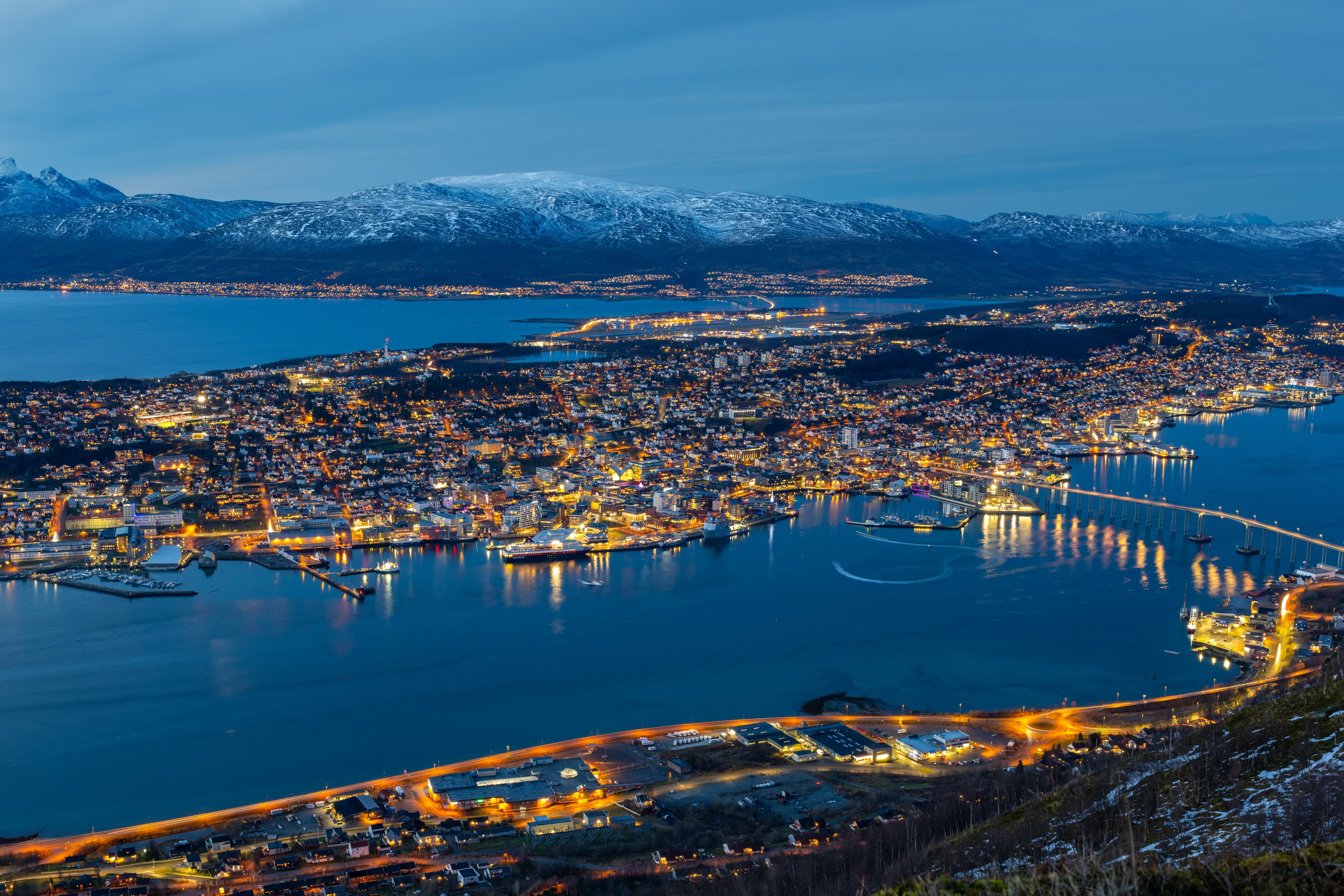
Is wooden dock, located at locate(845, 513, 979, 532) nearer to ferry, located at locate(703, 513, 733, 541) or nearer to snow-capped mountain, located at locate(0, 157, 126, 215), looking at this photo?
ferry, located at locate(703, 513, 733, 541)

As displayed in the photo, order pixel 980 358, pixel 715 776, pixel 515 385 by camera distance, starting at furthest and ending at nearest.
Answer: pixel 980 358 < pixel 515 385 < pixel 715 776

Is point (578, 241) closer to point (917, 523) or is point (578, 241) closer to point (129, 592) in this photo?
point (917, 523)

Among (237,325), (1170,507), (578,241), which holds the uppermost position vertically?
(578,241)

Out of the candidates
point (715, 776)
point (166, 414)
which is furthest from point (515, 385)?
point (715, 776)

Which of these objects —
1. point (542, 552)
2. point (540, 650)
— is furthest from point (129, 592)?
point (540, 650)

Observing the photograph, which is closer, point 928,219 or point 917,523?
point 917,523

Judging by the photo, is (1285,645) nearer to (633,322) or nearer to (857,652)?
(857,652)

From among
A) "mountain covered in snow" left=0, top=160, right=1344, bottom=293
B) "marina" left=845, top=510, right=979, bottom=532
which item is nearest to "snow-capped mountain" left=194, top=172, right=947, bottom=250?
"mountain covered in snow" left=0, top=160, right=1344, bottom=293
